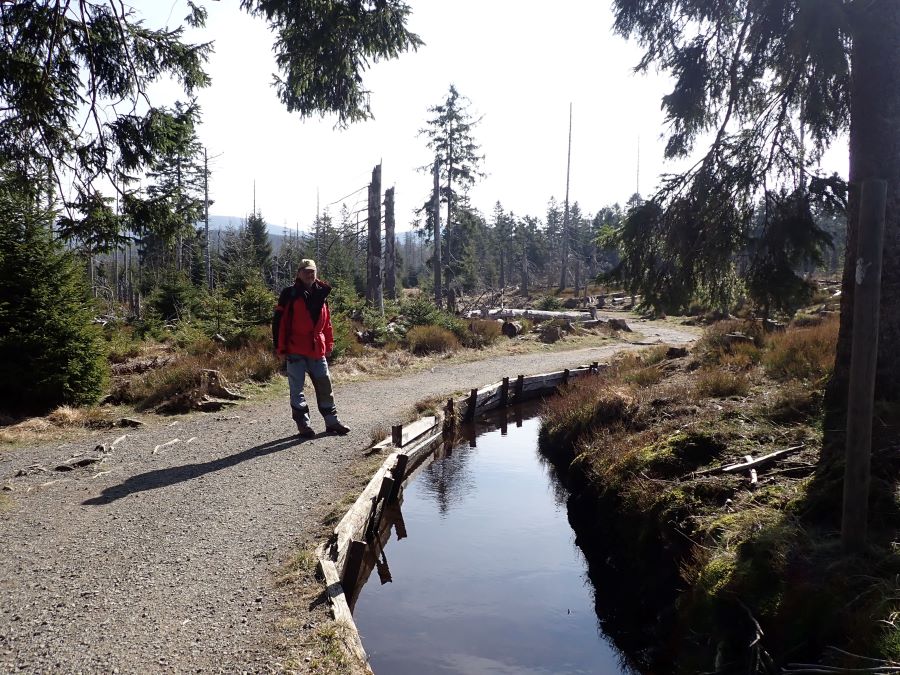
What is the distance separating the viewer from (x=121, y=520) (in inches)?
220

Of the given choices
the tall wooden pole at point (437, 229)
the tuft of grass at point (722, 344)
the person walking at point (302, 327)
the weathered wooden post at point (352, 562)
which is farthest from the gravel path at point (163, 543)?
the tall wooden pole at point (437, 229)

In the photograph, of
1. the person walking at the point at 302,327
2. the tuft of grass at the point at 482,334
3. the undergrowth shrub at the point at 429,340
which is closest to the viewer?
the person walking at the point at 302,327

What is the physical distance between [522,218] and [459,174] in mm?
44500

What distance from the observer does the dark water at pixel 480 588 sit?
5.20 m

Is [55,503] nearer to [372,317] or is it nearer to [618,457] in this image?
[618,457]

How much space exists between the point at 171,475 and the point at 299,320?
2.42m

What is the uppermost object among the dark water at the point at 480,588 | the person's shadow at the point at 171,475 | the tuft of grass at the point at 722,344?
the tuft of grass at the point at 722,344

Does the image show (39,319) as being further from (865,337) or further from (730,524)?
(865,337)

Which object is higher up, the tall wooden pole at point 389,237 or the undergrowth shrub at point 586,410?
the tall wooden pole at point 389,237

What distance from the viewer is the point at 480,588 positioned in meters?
6.34

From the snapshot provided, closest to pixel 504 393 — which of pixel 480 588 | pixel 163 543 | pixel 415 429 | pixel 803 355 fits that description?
pixel 415 429

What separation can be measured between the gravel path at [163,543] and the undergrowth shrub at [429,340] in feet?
29.6

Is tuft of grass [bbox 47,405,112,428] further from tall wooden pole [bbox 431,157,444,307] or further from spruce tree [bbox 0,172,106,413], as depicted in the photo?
tall wooden pole [bbox 431,157,444,307]

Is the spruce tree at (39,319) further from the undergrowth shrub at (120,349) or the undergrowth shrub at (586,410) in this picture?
the undergrowth shrub at (586,410)
